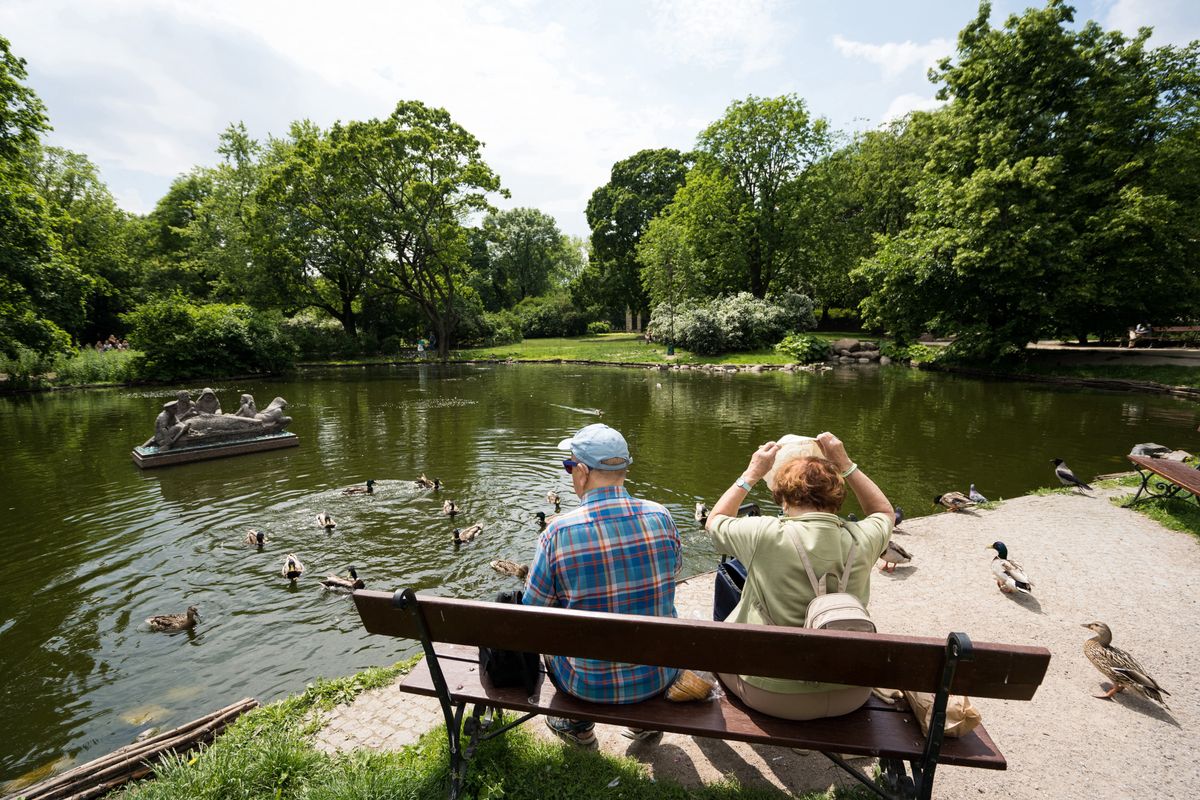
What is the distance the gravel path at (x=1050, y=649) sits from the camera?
115 inches

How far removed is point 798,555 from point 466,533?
6.07m

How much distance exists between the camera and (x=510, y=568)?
647 cm

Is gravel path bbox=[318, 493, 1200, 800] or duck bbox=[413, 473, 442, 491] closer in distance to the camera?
gravel path bbox=[318, 493, 1200, 800]

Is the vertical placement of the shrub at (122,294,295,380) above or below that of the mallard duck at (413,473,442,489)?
above

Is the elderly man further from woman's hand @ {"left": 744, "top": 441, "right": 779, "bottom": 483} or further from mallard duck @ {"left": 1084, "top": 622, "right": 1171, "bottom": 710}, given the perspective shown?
mallard duck @ {"left": 1084, "top": 622, "right": 1171, "bottom": 710}

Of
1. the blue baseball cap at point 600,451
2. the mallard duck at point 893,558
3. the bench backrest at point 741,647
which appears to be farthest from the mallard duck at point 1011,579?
the blue baseball cap at point 600,451

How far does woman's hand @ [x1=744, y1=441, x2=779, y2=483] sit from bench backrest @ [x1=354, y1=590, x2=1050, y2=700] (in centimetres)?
87

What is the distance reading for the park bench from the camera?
96.0 ft

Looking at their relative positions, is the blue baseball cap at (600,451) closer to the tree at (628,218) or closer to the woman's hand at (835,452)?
the woman's hand at (835,452)

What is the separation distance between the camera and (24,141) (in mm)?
17531

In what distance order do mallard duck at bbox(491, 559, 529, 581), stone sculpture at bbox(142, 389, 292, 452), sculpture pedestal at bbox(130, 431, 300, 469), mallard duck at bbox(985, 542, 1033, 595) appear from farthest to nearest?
stone sculpture at bbox(142, 389, 292, 452) < sculpture pedestal at bbox(130, 431, 300, 469) < mallard duck at bbox(491, 559, 529, 581) < mallard duck at bbox(985, 542, 1033, 595)

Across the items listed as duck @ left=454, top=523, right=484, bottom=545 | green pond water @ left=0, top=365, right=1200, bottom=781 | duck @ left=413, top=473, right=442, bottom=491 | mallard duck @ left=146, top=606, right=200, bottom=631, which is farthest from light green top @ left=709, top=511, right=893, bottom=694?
duck @ left=413, top=473, right=442, bottom=491

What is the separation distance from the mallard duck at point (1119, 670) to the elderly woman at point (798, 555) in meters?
2.73

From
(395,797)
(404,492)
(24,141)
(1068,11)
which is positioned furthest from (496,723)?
(1068,11)
